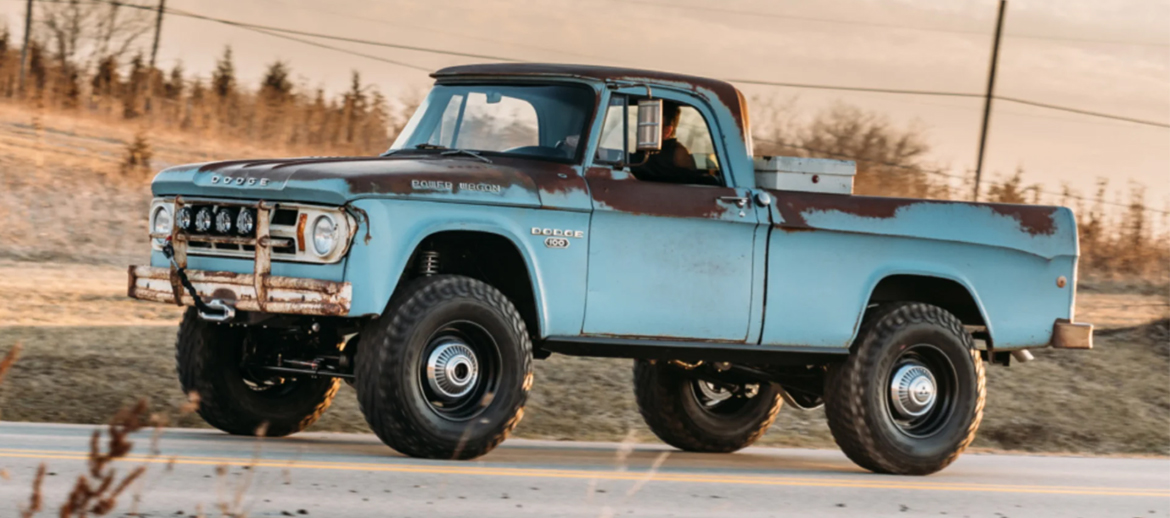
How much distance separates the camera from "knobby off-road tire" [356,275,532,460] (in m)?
9.29

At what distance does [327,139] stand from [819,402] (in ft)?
50.0

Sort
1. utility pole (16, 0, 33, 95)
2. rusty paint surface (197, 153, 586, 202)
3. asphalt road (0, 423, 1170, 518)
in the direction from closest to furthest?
1. asphalt road (0, 423, 1170, 518)
2. rusty paint surface (197, 153, 586, 202)
3. utility pole (16, 0, 33, 95)

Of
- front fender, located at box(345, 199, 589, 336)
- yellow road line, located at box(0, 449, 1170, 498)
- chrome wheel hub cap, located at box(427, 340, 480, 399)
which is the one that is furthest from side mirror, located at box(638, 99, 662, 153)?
yellow road line, located at box(0, 449, 1170, 498)

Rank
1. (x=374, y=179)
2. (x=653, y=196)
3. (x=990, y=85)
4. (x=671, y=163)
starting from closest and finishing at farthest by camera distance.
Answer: (x=374, y=179) → (x=653, y=196) → (x=671, y=163) → (x=990, y=85)

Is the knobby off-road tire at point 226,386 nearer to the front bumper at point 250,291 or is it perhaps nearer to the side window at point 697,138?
the front bumper at point 250,291

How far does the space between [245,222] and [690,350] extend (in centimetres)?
274

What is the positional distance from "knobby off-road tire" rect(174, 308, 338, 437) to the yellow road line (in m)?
1.35

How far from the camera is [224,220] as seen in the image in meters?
9.73

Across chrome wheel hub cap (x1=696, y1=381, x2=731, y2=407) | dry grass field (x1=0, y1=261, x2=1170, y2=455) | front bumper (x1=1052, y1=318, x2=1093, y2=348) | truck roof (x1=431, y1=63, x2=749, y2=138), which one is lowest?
dry grass field (x1=0, y1=261, x2=1170, y2=455)

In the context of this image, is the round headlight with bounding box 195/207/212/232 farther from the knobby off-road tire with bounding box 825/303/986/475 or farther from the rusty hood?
the knobby off-road tire with bounding box 825/303/986/475

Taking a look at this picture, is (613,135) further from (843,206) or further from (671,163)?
(843,206)

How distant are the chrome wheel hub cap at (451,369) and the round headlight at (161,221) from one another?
5.84 ft

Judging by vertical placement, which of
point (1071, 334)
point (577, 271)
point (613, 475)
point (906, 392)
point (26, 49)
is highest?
point (26, 49)

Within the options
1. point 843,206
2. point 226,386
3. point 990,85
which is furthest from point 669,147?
point 990,85
